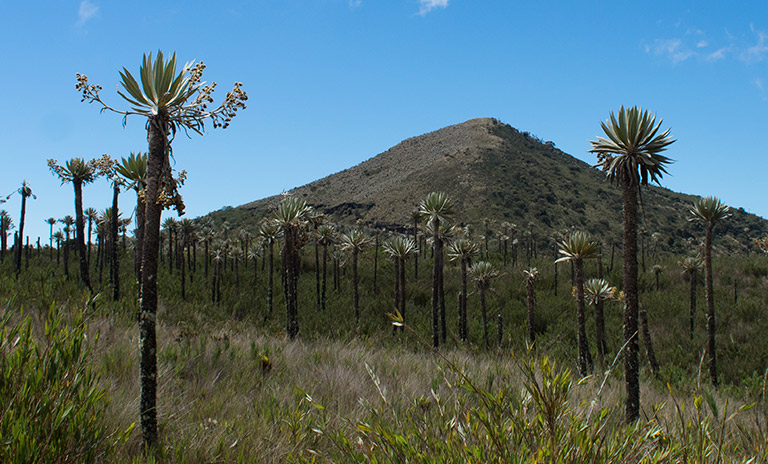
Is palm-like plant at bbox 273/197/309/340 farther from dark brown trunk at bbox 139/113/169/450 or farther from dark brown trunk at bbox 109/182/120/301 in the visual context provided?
dark brown trunk at bbox 139/113/169/450

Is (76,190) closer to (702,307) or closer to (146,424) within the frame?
(146,424)

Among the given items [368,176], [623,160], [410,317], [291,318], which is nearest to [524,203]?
[368,176]

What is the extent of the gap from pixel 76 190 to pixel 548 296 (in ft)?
136

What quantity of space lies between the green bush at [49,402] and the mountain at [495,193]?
8041cm

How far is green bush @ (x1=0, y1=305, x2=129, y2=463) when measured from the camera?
290cm

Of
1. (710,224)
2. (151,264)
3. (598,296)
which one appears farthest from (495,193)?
(151,264)

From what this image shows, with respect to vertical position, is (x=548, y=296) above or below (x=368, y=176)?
below

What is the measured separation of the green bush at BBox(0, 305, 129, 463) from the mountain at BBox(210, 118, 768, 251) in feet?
264

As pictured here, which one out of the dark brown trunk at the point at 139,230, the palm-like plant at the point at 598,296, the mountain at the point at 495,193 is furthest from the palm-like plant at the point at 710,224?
the mountain at the point at 495,193

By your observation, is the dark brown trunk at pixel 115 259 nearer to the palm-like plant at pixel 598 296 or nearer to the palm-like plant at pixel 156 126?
the palm-like plant at pixel 156 126

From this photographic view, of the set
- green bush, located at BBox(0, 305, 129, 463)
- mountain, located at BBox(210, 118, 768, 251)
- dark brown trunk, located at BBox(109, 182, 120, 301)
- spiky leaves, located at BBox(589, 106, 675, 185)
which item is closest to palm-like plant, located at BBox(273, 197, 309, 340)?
dark brown trunk, located at BBox(109, 182, 120, 301)

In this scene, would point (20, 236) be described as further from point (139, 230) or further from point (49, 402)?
point (49, 402)

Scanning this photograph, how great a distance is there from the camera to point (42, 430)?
3031mm

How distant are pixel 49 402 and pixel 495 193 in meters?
103
